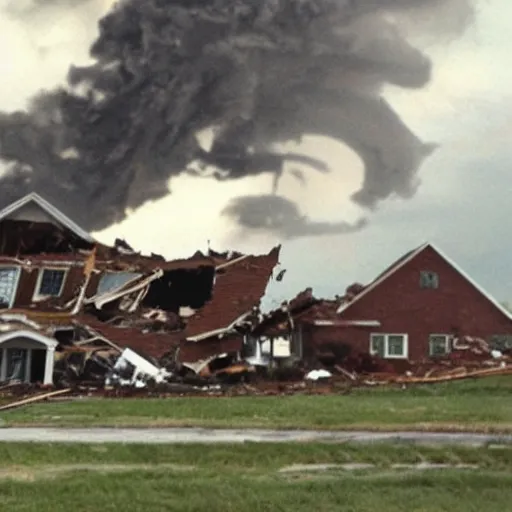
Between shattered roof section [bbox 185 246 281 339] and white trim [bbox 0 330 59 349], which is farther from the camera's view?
shattered roof section [bbox 185 246 281 339]

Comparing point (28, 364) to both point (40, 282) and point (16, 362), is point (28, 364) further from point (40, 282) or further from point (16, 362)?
point (40, 282)

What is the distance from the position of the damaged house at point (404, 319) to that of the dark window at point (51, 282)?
870 centimetres

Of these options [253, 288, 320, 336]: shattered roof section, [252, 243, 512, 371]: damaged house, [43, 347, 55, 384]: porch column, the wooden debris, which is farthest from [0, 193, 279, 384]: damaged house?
the wooden debris

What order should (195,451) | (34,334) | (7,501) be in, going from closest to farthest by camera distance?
(7,501)
(195,451)
(34,334)

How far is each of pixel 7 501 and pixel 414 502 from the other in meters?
4.16

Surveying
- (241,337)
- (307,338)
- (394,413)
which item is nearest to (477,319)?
(307,338)

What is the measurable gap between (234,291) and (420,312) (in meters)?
8.31

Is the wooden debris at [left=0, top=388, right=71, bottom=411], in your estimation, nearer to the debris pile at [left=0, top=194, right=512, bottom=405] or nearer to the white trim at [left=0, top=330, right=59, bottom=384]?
the debris pile at [left=0, top=194, right=512, bottom=405]

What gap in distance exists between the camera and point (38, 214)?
44.8m

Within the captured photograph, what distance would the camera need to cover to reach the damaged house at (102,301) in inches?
1467

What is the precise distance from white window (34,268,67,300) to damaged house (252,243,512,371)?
8671 mm

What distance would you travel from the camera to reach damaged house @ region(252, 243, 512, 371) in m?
41.9

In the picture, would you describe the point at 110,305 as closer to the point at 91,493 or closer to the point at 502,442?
the point at 502,442

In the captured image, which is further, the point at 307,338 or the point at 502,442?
the point at 307,338
